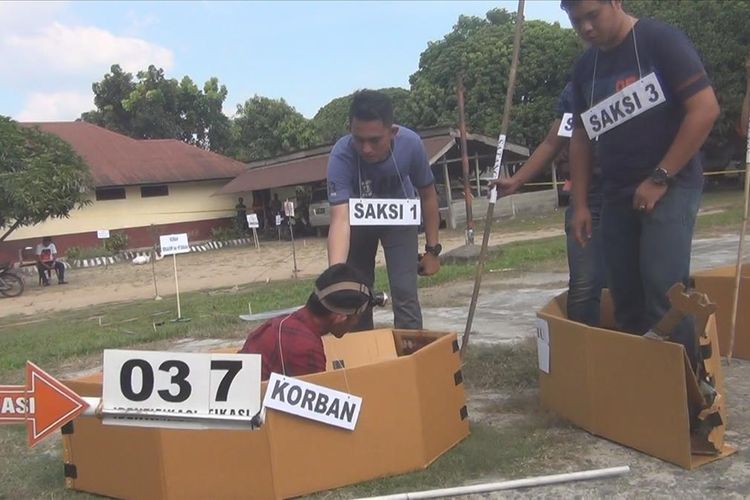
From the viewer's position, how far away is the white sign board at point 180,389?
8.08 ft

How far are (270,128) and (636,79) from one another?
40778 mm

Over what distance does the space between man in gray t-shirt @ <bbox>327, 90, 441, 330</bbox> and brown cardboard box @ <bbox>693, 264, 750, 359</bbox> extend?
1713mm

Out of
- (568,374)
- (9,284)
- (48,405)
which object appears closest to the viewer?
(48,405)

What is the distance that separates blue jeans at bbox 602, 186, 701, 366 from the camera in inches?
116

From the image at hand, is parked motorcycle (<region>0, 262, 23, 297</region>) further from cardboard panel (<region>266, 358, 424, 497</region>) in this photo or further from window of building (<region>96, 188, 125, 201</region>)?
cardboard panel (<region>266, 358, 424, 497</region>)

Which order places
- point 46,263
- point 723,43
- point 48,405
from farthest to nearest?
1. point 723,43
2. point 46,263
3. point 48,405

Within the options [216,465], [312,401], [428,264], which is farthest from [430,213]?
[216,465]

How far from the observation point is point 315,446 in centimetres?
286

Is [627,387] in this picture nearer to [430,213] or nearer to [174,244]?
[430,213]

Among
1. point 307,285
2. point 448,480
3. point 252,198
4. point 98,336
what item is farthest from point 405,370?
point 252,198

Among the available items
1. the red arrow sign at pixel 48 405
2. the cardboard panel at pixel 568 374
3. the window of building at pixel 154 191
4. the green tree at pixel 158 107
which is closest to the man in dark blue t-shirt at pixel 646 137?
the cardboard panel at pixel 568 374

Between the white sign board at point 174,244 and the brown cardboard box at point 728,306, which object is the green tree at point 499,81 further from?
the brown cardboard box at point 728,306

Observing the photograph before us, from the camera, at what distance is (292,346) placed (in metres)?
3.03

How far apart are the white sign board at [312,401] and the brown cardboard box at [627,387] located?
3.50 ft
